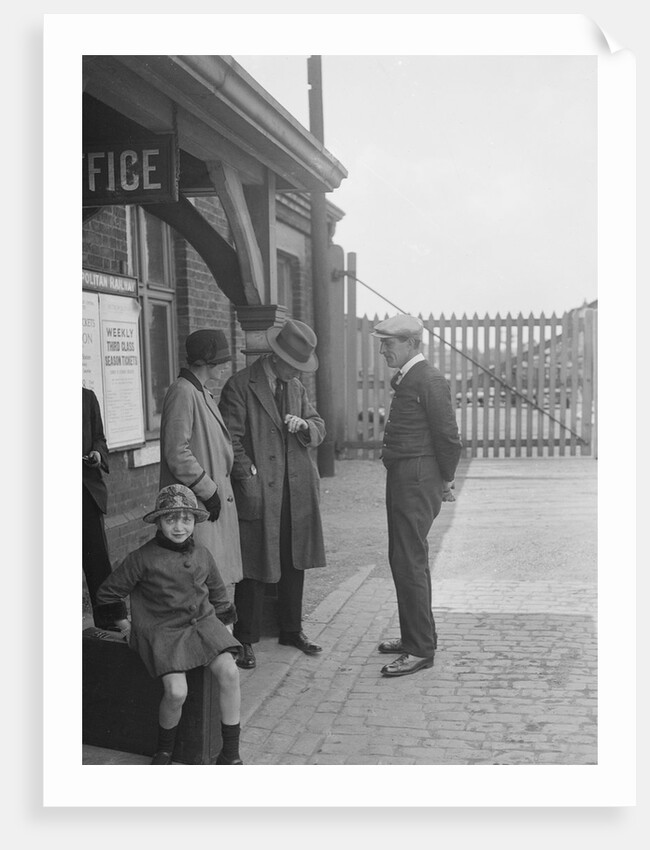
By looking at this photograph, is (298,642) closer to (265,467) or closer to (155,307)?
(265,467)

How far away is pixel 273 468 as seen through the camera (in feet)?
17.6

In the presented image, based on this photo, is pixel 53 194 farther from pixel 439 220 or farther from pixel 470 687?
pixel 470 687

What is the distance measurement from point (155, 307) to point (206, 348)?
3.59 m

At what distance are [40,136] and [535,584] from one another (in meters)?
4.64

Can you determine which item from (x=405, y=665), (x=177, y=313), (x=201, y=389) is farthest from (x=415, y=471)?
(x=177, y=313)

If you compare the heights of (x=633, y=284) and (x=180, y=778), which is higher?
(x=633, y=284)

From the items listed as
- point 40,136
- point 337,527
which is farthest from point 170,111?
point 337,527

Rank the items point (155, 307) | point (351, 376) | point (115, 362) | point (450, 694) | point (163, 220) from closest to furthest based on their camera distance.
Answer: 1. point (450, 694)
2. point (163, 220)
3. point (115, 362)
4. point (155, 307)
5. point (351, 376)

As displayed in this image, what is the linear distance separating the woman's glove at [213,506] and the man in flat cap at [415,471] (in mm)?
1069

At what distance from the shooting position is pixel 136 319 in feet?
23.9

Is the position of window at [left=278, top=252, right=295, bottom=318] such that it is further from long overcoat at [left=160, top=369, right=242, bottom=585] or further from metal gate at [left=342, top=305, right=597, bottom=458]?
long overcoat at [left=160, top=369, right=242, bottom=585]

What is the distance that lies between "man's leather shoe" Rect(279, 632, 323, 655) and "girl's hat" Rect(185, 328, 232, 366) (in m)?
1.76

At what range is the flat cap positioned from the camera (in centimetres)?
511

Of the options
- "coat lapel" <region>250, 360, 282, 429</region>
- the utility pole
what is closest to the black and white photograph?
"coat lapel" <region>250, 360, 282, 429</region>
